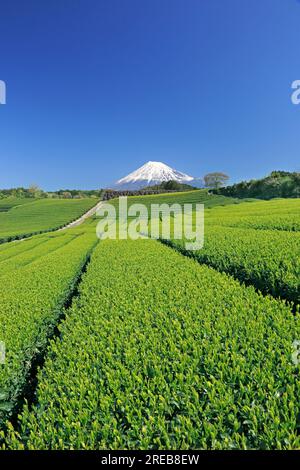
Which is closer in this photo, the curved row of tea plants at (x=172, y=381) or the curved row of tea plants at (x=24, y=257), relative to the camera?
the curved row of tea plants at (x=172, y=381)

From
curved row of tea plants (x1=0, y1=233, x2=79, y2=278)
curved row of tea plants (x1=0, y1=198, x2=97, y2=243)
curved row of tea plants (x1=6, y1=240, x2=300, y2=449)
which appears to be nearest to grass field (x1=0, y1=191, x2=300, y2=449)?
curved row of tea plants (x1=6, y1=240, x2=300, y2=449)

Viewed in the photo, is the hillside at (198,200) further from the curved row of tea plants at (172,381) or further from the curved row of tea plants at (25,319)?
the curved row of tea plants at (172,381)

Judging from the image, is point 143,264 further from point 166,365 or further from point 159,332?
point 166,365

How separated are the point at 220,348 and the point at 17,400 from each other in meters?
3.21

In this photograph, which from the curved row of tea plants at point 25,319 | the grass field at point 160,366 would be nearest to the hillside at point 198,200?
the curved row of tea plants at point 25,319

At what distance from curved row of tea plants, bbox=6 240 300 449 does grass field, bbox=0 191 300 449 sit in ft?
0.05

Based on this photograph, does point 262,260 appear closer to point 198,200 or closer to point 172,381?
point 172,381

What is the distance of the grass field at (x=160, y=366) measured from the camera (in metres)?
2.84

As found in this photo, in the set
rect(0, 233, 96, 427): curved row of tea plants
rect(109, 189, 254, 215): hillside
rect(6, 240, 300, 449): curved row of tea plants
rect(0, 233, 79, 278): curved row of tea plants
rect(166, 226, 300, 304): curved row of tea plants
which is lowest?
rect(0, 233, 79, 278): curved row of tea plants

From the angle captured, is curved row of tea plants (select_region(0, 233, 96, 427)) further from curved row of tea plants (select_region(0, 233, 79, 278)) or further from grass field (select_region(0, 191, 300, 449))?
curved row of tea plants (select_region(0, 233, 79, 278))

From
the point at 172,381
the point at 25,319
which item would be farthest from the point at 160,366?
the point at 25,319

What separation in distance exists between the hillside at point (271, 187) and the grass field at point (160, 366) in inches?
2036

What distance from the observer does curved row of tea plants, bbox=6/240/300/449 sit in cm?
279
